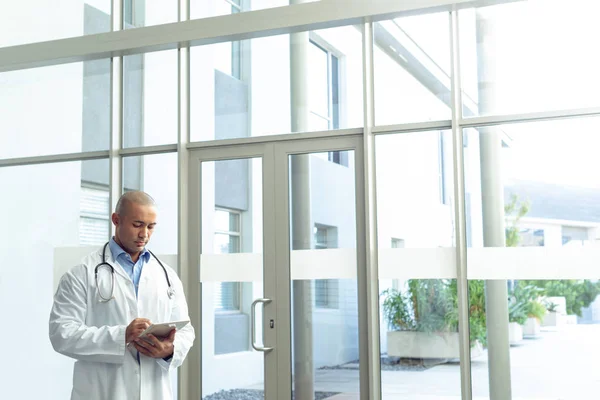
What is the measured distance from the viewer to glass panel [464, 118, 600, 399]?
407cm

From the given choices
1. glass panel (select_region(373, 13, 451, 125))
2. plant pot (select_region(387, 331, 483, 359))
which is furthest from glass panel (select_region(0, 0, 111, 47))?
plant pot (select_region(387, 331, 483, 359))

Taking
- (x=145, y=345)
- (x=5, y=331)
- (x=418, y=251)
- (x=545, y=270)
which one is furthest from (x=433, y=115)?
(x=5, y=331)

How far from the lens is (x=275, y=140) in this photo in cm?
488

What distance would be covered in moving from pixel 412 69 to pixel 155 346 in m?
2.28

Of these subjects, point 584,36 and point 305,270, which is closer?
point 584,36

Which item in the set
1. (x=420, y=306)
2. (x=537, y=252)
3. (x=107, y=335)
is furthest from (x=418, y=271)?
(x=107, y=335)

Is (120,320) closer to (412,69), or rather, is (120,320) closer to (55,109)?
(412,69)

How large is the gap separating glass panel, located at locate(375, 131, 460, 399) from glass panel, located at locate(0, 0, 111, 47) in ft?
7.91

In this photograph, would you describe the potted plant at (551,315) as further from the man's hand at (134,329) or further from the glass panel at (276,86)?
the man's hand at (134,329)

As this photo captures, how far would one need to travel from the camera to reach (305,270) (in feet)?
15.4

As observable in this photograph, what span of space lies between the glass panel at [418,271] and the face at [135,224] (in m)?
1.60

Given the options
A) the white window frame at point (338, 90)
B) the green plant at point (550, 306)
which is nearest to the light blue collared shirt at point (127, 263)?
the white window frame at point (338, 90)

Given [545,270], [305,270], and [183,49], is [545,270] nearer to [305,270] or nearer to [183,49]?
[305,270]

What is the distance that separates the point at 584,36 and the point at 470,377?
194 cm
